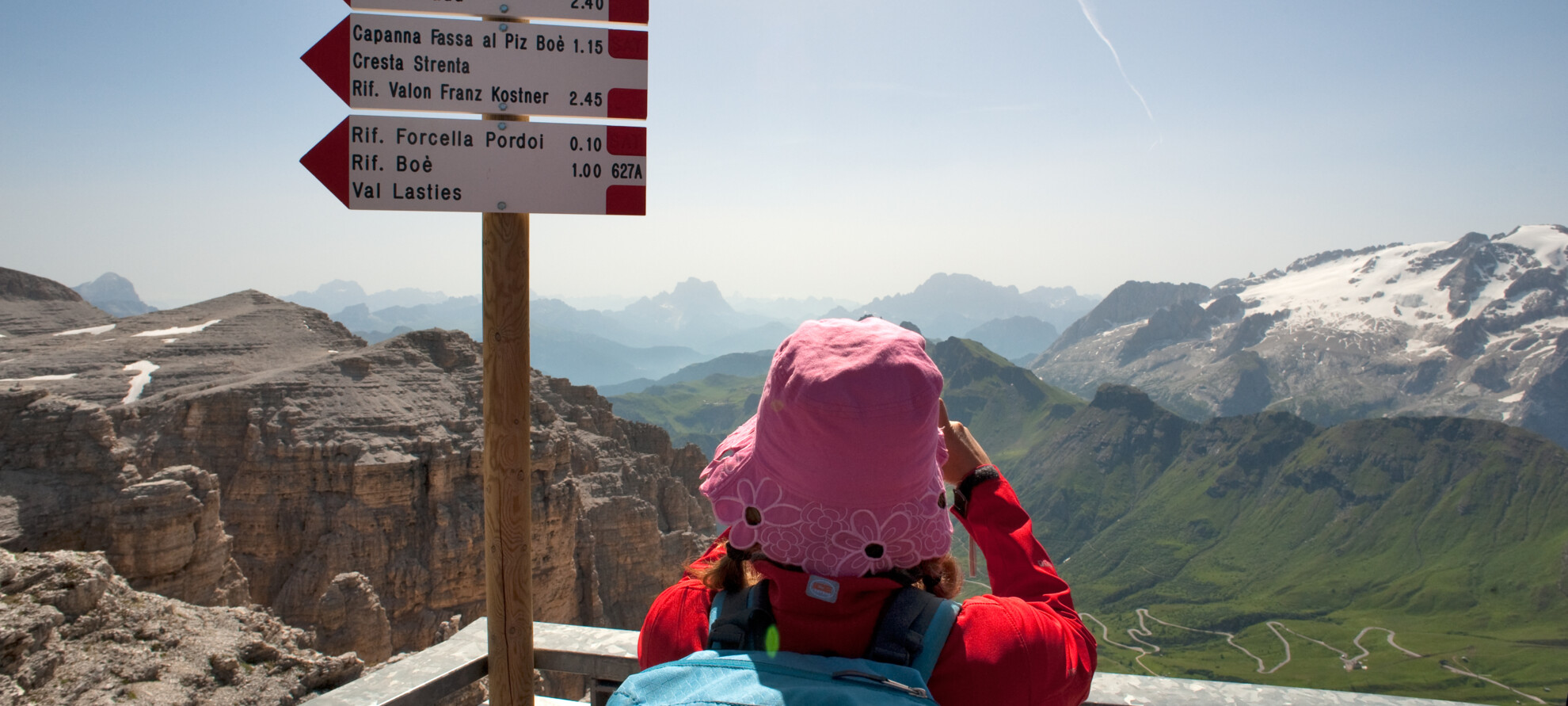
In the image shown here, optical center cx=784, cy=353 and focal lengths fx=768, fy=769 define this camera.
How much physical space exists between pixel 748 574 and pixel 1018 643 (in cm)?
79

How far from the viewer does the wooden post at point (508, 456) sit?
3.20 metres

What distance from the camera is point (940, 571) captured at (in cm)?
238

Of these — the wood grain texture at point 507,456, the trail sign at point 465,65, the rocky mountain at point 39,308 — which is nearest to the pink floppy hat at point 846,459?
the wood grain texture at point 507,456

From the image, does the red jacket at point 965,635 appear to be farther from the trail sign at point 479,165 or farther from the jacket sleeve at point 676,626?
the trail sign at point 479,165

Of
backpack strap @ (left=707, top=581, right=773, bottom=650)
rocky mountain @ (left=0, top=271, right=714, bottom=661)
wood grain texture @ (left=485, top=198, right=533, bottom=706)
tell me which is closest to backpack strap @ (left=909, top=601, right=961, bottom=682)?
backpack strap @ (left=707, top=581, right=773, bottom=650)

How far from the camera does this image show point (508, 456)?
10.8 feet

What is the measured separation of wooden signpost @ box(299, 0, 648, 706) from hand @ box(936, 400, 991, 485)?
1.54 metres

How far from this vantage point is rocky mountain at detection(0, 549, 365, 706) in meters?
5.20

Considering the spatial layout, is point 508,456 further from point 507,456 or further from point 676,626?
point 676,626

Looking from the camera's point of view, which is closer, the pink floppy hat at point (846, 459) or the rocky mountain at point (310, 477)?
the pink floppy hat at point (846, 459)

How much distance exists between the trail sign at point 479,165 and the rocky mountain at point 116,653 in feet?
14.2

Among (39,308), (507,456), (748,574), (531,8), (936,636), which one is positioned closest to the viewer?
(936,636)

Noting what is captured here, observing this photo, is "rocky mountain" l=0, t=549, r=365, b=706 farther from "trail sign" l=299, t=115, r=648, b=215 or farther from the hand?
the hand

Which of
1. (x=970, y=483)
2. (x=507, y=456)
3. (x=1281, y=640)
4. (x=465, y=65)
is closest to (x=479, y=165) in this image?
(x=465, y=65)
